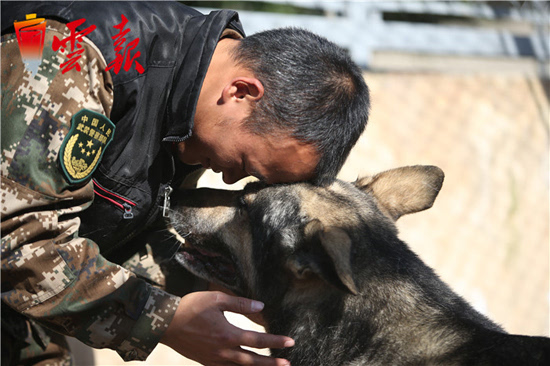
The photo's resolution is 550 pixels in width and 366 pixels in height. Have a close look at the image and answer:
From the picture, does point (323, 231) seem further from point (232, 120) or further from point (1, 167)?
point (1, 167)

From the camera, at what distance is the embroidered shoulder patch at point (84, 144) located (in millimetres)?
2521

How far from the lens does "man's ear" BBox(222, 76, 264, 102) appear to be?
2.81 metres

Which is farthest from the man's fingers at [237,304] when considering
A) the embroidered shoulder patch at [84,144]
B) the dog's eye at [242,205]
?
the embroidered shoulder patch at [84,144]

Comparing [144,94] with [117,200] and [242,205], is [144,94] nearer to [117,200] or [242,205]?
[117,200]

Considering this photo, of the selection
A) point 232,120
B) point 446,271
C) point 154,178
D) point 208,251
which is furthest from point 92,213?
point 446,271

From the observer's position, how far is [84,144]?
8.57ft

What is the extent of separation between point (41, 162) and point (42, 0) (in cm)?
88

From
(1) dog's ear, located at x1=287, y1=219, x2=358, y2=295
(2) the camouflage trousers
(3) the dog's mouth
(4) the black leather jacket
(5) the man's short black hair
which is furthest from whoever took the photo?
(2) the camouflage trousers

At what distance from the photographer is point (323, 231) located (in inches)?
103

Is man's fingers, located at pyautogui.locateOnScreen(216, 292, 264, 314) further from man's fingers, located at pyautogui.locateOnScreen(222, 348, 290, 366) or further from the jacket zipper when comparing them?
the jacket zipper

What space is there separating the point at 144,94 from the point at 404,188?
4.82 ft

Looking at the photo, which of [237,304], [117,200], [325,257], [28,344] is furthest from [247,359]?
[28,344]

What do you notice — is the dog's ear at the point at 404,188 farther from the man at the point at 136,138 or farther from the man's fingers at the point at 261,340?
the man's fingers at the point at 261,340

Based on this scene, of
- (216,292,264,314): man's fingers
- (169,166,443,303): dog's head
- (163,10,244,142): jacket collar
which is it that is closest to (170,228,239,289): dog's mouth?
(169,166,443,303): dog's head
